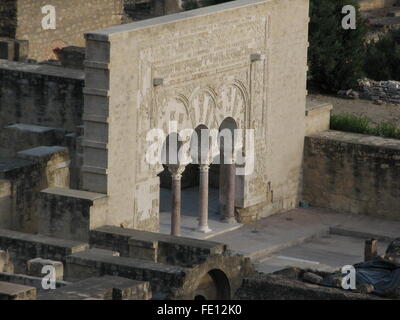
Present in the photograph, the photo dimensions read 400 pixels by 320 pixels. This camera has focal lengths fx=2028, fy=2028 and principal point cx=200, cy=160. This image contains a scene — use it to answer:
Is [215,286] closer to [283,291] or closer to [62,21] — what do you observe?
[283,291]

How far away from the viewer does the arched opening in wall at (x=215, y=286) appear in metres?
33.1

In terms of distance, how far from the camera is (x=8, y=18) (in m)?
48.6

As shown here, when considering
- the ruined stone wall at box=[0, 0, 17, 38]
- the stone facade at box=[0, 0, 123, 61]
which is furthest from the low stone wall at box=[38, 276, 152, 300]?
the stone facade at box=[0, 0, 123, 61]

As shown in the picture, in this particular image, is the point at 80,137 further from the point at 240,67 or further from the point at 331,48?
the point at 331,48

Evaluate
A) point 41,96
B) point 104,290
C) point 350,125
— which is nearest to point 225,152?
point 41,96

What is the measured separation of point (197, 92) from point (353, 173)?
533 centimetres

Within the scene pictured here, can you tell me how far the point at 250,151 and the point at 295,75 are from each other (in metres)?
2.40

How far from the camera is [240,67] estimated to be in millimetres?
41312

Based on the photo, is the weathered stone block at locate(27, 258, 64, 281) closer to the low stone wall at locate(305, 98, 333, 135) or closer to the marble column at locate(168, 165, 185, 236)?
the marble column at locate(168, 165, 185, 236)

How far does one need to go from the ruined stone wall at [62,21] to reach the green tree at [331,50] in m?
5.13

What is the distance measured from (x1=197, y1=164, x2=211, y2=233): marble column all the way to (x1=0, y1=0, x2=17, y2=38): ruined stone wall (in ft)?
31.1

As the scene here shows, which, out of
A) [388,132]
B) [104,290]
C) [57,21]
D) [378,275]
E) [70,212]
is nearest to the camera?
[104,290]

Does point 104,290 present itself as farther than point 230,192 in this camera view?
No

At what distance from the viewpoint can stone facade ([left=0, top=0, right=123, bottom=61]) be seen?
48.5 m
